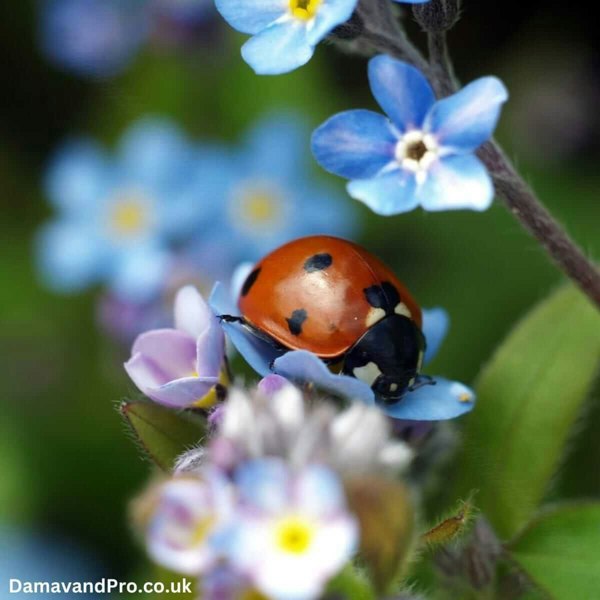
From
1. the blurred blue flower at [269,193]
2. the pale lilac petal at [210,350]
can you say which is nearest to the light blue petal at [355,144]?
the pale lilac petal at [210,350]

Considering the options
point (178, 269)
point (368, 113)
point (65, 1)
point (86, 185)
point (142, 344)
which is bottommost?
point (142, 344)

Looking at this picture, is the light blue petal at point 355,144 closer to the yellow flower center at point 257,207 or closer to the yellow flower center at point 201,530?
the yellow flower center at point 201,530

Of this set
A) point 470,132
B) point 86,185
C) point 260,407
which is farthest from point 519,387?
point 86,185

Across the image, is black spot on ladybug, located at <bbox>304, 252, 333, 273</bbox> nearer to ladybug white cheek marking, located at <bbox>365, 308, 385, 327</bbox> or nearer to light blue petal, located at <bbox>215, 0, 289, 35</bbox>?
ladybug white cheek marking, located at <bbox>365, 308, 385, 327</bbox>

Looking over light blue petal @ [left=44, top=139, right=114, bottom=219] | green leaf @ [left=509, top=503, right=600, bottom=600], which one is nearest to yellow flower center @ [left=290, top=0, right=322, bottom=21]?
green leaf @ [left=509, top=503, right=600, bottom=600]

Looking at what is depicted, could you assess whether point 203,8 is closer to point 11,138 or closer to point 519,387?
point 11,138

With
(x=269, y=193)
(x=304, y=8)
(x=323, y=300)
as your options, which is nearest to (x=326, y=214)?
(x=269, y=193)

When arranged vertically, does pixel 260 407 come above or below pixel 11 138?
below

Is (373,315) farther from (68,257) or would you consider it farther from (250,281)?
(68,257)
